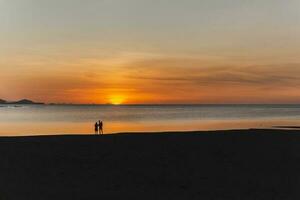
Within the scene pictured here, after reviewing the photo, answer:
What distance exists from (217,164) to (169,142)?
24.7ft

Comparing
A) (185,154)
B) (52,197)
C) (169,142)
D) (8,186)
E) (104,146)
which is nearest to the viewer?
(52,197)

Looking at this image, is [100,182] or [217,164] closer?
[100,182]

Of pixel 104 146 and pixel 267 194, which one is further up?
pixel 104 146

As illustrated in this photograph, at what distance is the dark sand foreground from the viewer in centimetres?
1255

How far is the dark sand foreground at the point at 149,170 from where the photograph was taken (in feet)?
41.2

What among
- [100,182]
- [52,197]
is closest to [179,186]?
[100,182]

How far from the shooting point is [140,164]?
17.5 meters

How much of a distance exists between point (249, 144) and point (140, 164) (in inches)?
347

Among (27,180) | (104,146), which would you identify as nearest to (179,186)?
(27,180)

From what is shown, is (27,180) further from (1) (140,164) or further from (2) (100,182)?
(1) (140,164)

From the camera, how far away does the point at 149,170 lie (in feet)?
53.1

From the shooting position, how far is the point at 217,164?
57.0ft

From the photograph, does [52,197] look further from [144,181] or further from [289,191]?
[289,191]

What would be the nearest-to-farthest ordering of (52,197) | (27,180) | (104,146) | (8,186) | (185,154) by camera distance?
1. (52,197)
2. (8,186)
3. (27,180)
4. (185,154)
5. (104,146)
